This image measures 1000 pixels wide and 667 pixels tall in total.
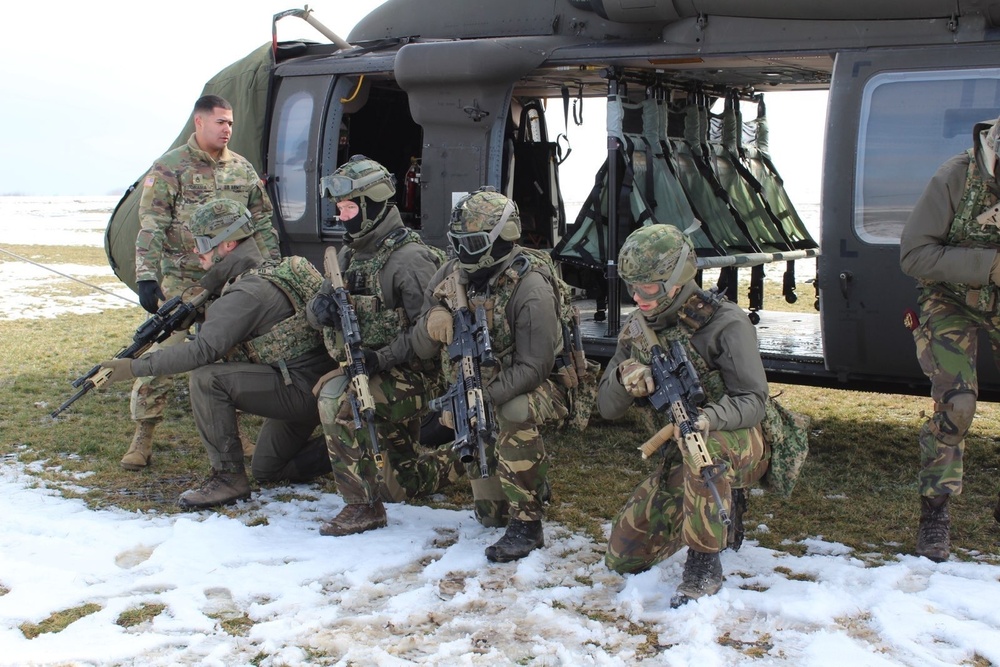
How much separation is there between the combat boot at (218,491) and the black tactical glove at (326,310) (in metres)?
1.00

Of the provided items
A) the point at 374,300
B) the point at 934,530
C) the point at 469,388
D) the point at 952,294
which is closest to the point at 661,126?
the point at 374,300

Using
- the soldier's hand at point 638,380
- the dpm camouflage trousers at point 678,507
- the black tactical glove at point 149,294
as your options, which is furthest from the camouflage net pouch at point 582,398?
the black tactical glove at point 149,294

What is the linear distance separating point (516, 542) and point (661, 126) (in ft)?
12.3

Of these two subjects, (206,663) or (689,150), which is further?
(689,150)

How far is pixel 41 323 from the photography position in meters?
11.3

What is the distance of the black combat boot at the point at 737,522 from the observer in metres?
4.53

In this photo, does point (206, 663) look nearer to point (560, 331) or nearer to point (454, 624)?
point (454, 624)

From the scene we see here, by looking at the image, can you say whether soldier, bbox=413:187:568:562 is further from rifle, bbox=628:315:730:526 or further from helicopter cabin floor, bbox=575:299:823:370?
helicopter cabin floor, bbox=575:299:823:370

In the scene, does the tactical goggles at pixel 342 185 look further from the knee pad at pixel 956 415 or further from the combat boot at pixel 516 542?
the knee pad at pixel 956 415

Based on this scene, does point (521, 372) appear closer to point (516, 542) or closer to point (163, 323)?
point (516, 542)

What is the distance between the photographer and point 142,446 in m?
6.14

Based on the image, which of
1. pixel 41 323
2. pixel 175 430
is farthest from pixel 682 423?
pixel 41 323

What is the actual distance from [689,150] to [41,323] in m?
7.34

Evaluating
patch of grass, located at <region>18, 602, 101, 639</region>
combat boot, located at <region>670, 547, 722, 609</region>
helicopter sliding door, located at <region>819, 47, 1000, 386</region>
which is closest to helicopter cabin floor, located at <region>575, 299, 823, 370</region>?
helicopter sliding door, located at <region>819, 47, 1000, 386</region>
